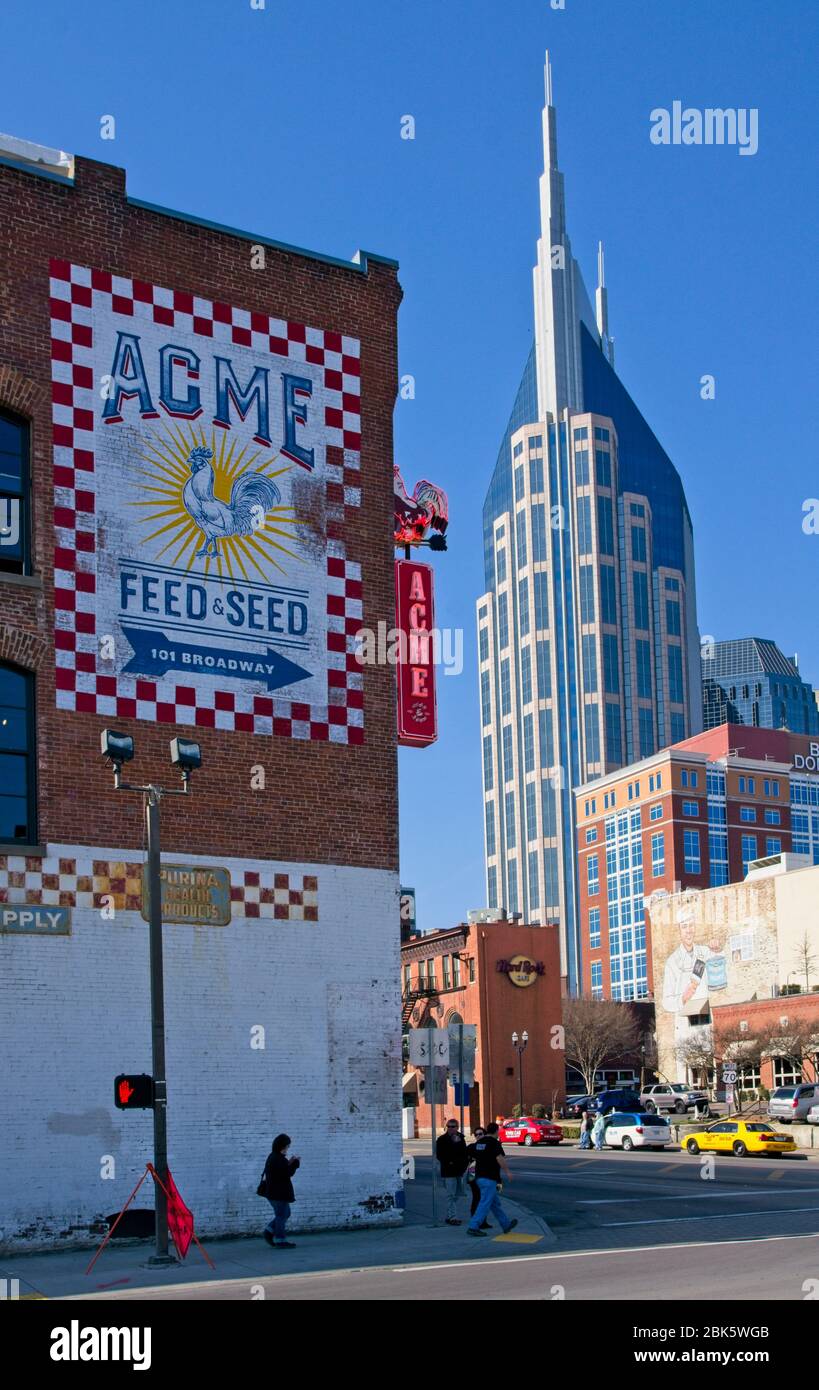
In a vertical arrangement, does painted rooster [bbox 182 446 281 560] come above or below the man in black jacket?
above

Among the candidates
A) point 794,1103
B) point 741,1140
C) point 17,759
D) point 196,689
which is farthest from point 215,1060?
point 794,1103

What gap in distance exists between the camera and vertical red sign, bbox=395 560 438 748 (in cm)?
2680

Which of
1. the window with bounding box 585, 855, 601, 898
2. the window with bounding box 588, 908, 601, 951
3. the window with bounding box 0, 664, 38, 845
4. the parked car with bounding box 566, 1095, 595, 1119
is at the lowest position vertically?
the parked car with bounding box 566, 1095, 595, 1119

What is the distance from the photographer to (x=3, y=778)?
22.5 m

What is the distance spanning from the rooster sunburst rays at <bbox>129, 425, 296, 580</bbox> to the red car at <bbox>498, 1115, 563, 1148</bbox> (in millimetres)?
40857

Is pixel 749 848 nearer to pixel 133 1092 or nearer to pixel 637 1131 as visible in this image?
pixel 637 1131

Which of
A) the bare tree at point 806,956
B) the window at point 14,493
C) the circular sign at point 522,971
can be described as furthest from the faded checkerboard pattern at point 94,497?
the bare tree at point 806,956

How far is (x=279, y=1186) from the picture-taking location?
21250 millimetres

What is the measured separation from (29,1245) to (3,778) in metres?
6.38

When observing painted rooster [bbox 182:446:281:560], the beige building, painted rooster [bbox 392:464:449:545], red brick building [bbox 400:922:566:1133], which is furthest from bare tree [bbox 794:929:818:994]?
painted rooster [bbox 182:446:281:560]

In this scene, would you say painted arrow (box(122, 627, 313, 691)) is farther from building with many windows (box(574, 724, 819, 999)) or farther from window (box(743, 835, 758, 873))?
window (box(743, 835, 758, 873))
